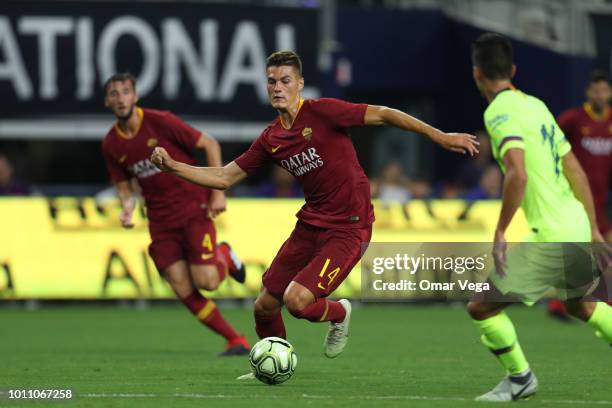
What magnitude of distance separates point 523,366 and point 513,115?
58.2 inches

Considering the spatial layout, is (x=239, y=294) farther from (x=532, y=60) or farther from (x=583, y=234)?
(x=583, y=234)

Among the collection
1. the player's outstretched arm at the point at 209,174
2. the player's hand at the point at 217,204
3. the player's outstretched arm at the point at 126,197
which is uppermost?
the player's outstretched arm at the point at 209,174

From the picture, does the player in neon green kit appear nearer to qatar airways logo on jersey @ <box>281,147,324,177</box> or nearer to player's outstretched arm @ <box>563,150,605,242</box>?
player's outstretched arm @ <box>563,150,605,242</box>

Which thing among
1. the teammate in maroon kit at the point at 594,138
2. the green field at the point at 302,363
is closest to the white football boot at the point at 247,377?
the green field at the point at 302,363

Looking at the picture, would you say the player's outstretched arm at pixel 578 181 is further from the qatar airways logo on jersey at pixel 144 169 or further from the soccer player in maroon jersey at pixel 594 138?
the soccer player in maroon jersey at pixel 594 138

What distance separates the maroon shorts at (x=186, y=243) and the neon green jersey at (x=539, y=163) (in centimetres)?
422

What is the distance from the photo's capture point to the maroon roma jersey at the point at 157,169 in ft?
37.9

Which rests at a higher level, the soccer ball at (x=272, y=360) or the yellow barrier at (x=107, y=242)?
the soccer ball at (x=272, y=360)

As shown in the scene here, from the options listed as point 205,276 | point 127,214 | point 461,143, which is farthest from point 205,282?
point 461,143

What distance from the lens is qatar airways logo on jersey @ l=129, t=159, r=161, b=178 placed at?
37.8 ft

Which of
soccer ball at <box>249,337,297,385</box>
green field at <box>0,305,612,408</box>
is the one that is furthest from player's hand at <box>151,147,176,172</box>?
green field at <box>0,305,612,408</box>

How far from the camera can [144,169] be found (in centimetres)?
1155

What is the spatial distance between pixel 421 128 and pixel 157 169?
374cm

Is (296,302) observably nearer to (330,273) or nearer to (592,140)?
(330,273)
